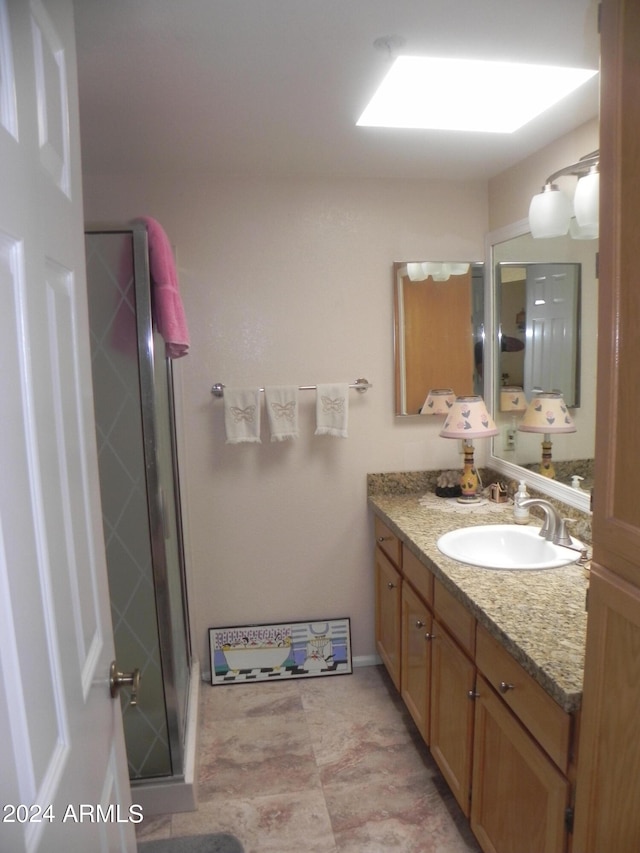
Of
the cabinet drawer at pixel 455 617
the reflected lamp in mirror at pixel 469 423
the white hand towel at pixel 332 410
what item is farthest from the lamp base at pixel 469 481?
the cabinet drawer at pixel 455 617

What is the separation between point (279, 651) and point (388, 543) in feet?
2.58

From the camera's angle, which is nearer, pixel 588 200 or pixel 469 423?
pixel 588 200

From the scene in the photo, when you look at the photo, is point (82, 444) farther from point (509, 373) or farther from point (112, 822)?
point (509, 373)

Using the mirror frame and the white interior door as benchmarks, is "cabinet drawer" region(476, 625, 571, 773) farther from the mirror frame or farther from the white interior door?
the mirror frame

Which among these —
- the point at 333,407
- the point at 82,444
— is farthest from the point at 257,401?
the point at 82,444

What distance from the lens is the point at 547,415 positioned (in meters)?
2.26

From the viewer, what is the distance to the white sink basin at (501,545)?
1997mm

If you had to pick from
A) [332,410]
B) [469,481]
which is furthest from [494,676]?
[332,410]

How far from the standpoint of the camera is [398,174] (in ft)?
8.10

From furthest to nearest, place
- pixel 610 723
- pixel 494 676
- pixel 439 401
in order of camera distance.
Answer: pixel 439 401 → pixel 494 676 → pixel 610 723

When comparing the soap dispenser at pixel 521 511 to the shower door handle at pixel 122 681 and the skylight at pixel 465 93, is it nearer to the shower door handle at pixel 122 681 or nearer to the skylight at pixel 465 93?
the skylight at pixel 465 93

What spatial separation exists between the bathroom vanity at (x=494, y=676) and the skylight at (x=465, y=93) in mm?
1418

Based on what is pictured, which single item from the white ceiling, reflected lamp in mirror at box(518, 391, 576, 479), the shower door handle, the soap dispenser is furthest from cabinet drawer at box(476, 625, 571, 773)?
the white ceiling

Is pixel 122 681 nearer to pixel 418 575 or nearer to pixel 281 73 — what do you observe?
pixel 418 575
